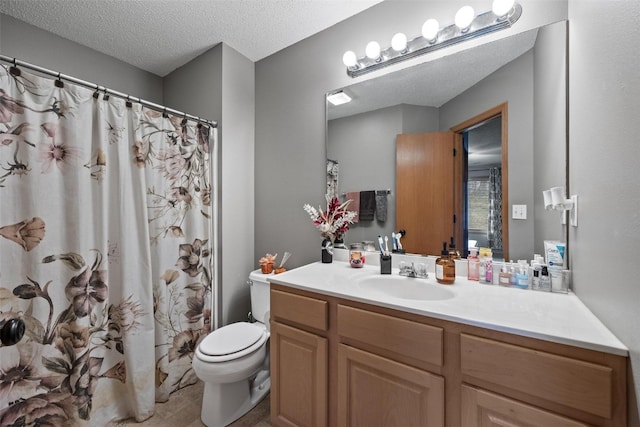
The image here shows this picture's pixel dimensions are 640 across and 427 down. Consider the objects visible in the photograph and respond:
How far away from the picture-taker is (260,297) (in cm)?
181

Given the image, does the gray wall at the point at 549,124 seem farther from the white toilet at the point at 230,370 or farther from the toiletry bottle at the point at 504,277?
the white toilet at the point at 230,370

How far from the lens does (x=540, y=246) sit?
46.1 inches

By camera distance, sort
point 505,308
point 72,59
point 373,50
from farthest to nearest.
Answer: point 72,59 < point 373,50 < point 505,308

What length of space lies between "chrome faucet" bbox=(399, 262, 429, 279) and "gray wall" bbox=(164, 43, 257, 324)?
1317mm

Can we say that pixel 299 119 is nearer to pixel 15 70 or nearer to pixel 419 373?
pixel 15 70

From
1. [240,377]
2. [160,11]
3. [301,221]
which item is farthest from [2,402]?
[160,11]

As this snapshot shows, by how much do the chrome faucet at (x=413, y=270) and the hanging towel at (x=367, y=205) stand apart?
1.26 ft

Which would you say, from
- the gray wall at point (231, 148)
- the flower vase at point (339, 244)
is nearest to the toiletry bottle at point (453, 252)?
the flower vase at point (339, 244)

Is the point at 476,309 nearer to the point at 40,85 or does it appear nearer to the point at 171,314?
the point at 171,314

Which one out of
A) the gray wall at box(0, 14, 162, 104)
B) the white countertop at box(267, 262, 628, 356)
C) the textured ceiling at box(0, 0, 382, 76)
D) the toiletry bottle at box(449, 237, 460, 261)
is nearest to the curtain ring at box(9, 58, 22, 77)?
the textured ceiling at box(0, 0, 382, 76)

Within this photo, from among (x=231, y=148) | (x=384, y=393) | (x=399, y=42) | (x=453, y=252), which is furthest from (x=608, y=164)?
(x=231, y=148)

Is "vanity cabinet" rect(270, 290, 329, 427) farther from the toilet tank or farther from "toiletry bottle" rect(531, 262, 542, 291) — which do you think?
"toiletry bottle" rect(531, 262, 542, 291)

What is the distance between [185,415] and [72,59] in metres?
2.66

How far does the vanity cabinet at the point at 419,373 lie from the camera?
0.68m
